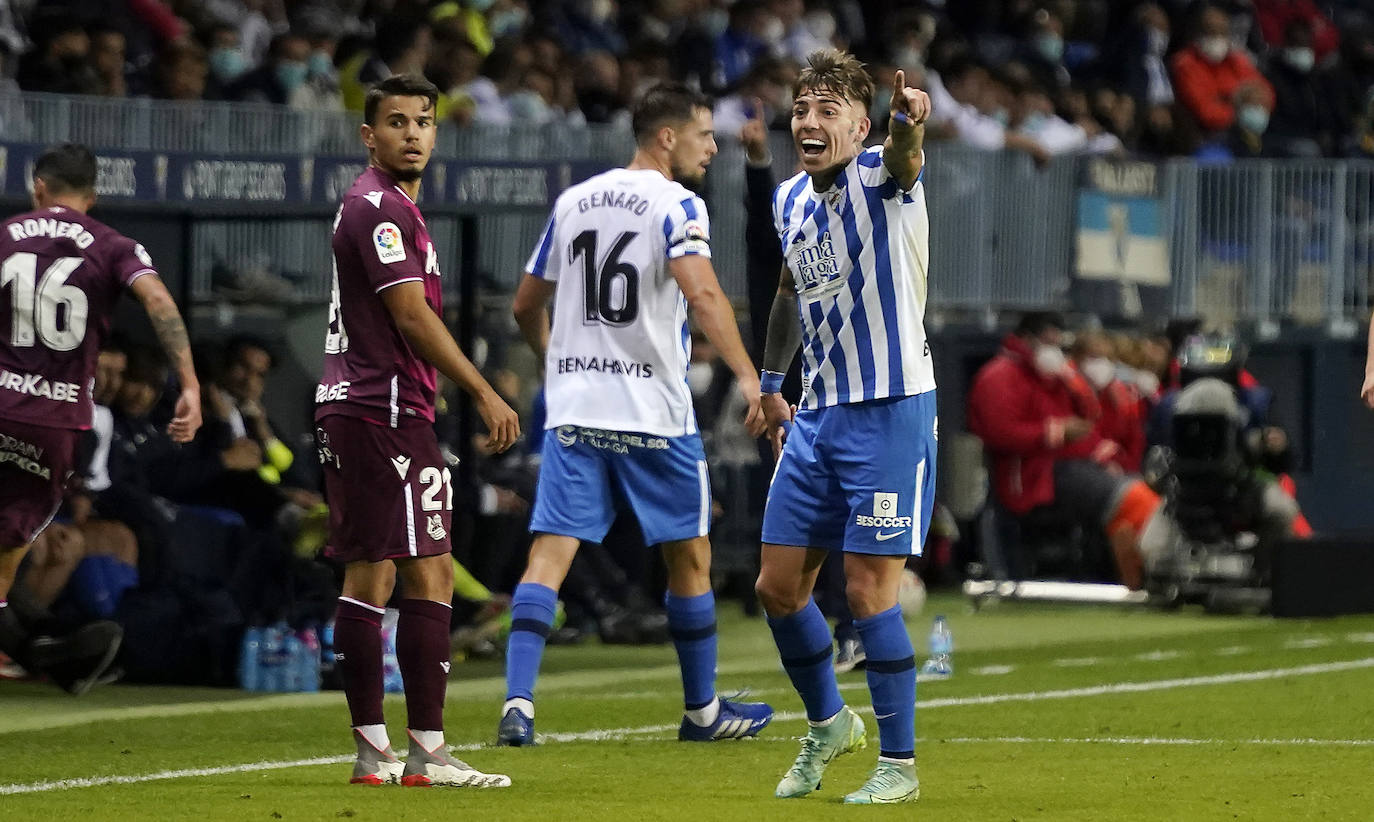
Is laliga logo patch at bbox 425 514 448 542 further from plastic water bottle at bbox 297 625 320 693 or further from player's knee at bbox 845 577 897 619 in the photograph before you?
plastic water bottle at bbox 297 625 320 693

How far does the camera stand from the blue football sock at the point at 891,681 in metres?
7.10

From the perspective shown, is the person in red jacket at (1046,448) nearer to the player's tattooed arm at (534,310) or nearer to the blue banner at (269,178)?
the blue banner at (269,178)

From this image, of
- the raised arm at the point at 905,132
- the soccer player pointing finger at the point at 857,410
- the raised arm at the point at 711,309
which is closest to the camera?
the raised arm at the point at 905,132

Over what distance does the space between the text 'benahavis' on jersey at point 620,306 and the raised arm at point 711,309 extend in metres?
0.16

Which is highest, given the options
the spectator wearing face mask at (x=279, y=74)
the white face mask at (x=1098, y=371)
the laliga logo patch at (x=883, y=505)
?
the spectator wearing face mask at (x=279, y=74)

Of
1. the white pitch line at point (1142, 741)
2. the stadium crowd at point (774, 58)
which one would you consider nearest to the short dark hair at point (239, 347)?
the stadium crowd at point (774, 58)

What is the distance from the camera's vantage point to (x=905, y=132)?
6.89 meters

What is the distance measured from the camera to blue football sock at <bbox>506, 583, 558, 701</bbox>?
884 centimetres

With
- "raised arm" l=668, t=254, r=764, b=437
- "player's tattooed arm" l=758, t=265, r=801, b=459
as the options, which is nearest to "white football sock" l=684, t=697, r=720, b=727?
"raised arm" l=668, t=254, r=764, b=437

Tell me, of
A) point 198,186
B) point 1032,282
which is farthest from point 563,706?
point 1032,282

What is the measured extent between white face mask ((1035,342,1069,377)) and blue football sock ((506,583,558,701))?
8.86 m

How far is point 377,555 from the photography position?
24.2 feet

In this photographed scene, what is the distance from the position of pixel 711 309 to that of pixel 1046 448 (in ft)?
28.7

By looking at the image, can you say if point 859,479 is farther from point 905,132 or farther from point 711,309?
point 711,309
